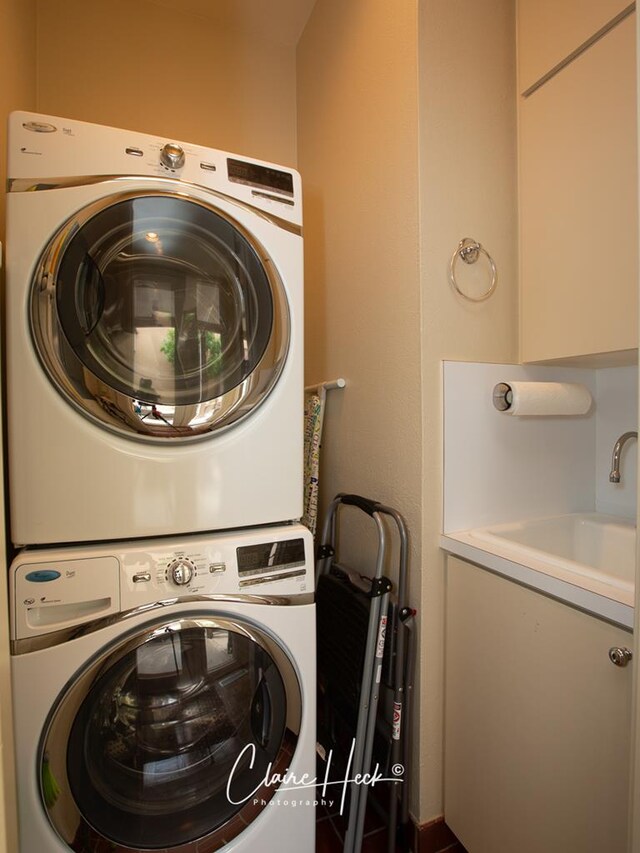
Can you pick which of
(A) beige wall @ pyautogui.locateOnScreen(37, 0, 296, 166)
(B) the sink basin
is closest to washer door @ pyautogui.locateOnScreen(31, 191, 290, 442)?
(B) the sink basin

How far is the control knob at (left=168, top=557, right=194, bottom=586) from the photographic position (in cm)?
89

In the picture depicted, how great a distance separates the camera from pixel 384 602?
1.11 metres

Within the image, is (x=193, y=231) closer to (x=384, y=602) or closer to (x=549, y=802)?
(x=384, y=602)

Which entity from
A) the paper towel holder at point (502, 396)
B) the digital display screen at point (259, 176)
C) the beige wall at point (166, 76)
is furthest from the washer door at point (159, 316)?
the beige wall at point (166, 76)

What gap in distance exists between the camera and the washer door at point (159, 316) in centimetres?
86

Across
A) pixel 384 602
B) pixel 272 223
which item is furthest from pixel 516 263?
pixel 384 602

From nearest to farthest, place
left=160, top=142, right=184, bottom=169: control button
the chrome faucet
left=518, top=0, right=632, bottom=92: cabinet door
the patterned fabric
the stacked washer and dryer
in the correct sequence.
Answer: the stacked washer and dryer, left=160, top=142, right=184, bottom=169: control button, left=518, top=0, right=632, bottom=92: cabinet door, the chrome faucet, the patterned fabric

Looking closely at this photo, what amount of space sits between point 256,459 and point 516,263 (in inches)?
38.9

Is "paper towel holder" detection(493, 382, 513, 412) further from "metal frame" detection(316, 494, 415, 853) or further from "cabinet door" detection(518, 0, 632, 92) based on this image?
"cabinet door" detection(518, 0, 632, 92)

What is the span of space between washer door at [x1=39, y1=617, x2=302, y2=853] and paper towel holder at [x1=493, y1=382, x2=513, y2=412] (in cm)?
86

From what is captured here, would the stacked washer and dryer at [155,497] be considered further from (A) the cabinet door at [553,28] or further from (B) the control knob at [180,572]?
(A) the cabinet door at [553,28]

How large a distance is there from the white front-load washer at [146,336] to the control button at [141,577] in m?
0.09

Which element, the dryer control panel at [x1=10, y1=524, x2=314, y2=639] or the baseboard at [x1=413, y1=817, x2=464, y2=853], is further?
the baseboard at [x1=413, y1=817, x2=464, y2=853]

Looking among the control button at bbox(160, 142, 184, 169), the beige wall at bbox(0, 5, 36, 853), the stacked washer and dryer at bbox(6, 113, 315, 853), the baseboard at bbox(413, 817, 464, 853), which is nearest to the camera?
the beige wall at bbox(0, 5, 36, 853)
